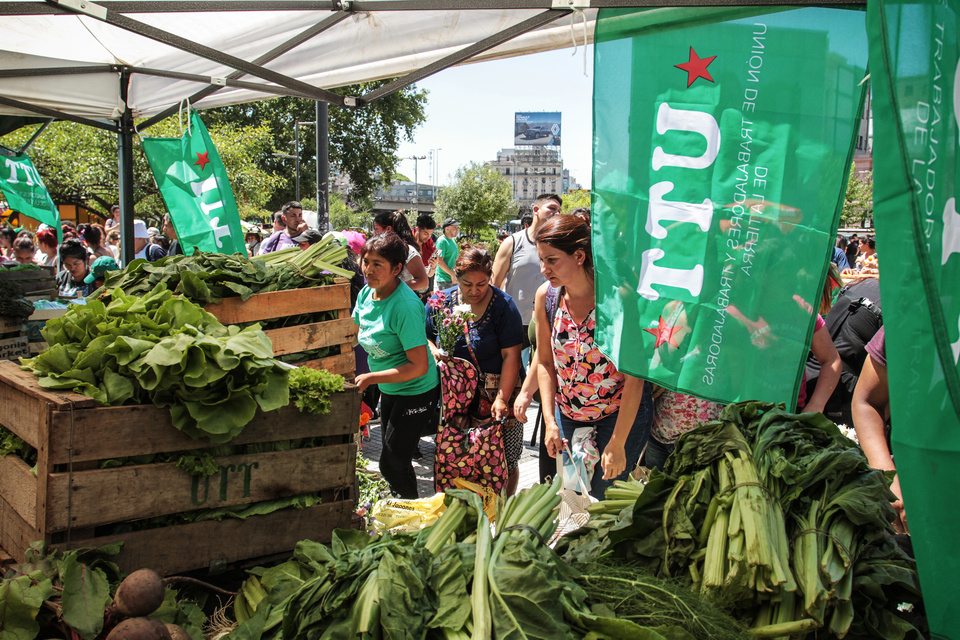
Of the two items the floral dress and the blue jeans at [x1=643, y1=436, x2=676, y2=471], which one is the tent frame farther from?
the blue jeans at [x1=643, y1=436, x2=676, y2=471]

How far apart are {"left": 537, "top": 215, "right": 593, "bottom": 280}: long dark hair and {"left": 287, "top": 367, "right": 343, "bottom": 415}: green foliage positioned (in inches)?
48.6

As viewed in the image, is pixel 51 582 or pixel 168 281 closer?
pixel 51 582

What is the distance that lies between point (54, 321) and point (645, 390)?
2724 millimetres

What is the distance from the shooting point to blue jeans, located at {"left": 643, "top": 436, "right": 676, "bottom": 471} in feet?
11.2

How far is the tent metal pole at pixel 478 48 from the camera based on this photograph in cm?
290

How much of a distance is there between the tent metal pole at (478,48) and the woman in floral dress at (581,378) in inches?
35.6

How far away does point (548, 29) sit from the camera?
3.80m

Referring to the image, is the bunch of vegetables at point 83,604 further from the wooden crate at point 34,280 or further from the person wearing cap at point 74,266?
the person wearing cap at point 74,266

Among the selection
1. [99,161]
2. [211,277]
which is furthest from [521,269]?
[99,161]

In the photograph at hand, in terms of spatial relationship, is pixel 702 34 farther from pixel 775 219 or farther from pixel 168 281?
pixel 168 281

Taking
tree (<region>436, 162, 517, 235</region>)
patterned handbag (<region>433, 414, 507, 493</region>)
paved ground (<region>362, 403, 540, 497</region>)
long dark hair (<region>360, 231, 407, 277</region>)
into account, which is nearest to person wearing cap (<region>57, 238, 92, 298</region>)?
paved ground (<region>362, 403, 540, 497</region>)

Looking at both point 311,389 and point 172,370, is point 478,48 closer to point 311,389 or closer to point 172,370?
point 311,389

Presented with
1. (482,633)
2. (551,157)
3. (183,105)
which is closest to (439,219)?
(183,105)

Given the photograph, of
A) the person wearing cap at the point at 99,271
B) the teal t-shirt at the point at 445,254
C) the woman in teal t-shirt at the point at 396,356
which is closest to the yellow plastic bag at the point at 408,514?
the woman in teal t-shirt at the point at 396,356
